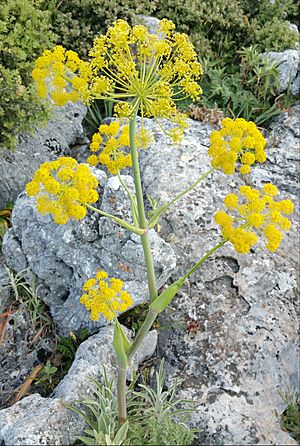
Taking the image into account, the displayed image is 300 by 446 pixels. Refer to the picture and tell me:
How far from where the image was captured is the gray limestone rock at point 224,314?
359 centimetres

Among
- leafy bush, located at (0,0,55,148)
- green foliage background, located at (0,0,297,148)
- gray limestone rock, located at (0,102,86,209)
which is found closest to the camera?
leafy bush, located at (0,0,55,148)

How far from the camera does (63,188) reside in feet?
8.22

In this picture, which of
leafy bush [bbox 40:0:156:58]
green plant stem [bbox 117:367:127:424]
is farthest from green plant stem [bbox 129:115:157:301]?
leafy bush [bbox 40:0:156:58]

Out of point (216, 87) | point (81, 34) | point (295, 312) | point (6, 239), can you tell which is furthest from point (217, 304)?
point (81, 34)

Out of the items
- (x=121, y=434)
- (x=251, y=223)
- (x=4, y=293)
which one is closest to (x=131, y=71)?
(x=251, y=223)

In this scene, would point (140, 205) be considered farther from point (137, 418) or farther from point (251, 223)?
point (137, 418)

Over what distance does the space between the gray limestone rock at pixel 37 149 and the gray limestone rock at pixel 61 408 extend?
1.92 m

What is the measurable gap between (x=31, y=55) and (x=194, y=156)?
1.85 meters

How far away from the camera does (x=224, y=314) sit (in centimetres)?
405

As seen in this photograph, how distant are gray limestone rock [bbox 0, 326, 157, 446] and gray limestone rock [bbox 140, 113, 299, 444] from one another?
20.6 inches

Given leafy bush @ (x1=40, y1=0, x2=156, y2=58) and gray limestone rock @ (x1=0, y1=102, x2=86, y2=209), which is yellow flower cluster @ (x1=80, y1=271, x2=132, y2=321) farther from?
leafy bush @ (x1=40, y1=0, x2=156, y2=58)

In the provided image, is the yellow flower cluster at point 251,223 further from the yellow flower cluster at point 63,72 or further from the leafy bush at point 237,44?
the leafy bush at point 237,44

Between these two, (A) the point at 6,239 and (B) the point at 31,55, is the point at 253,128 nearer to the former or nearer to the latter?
(A) the point at 6,239

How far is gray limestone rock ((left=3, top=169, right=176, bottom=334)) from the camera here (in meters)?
3.90
